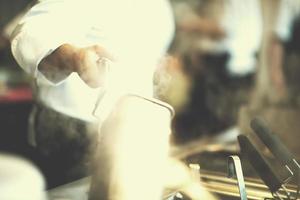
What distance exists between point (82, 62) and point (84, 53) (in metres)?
0.02

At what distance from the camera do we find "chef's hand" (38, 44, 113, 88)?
0.91 metres

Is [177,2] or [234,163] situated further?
[177,2]

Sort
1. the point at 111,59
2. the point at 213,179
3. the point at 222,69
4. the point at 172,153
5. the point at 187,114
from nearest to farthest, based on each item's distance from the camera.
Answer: the point at 111,59, the point at 213,179, the point at 172,153, the point at 187,114, the point at 222,69

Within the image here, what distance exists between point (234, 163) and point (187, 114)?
151 cm

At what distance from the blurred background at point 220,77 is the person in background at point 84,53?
0.61ft

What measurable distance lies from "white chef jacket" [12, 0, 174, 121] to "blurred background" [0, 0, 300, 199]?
279 mm

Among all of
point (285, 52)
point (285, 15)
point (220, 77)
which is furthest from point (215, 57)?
point (285, 15)

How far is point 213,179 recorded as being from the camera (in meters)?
1.26

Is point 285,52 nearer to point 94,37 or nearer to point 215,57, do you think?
point 215,57

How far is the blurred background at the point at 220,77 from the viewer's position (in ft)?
5.15

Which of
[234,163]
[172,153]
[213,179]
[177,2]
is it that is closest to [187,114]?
[177,2]

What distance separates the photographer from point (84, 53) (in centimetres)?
91

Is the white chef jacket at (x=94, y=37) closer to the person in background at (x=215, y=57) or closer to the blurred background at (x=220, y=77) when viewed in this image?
the blurred background at (x=220, y=77)

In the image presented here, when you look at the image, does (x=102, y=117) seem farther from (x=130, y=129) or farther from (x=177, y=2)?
(x=177, y=2)
